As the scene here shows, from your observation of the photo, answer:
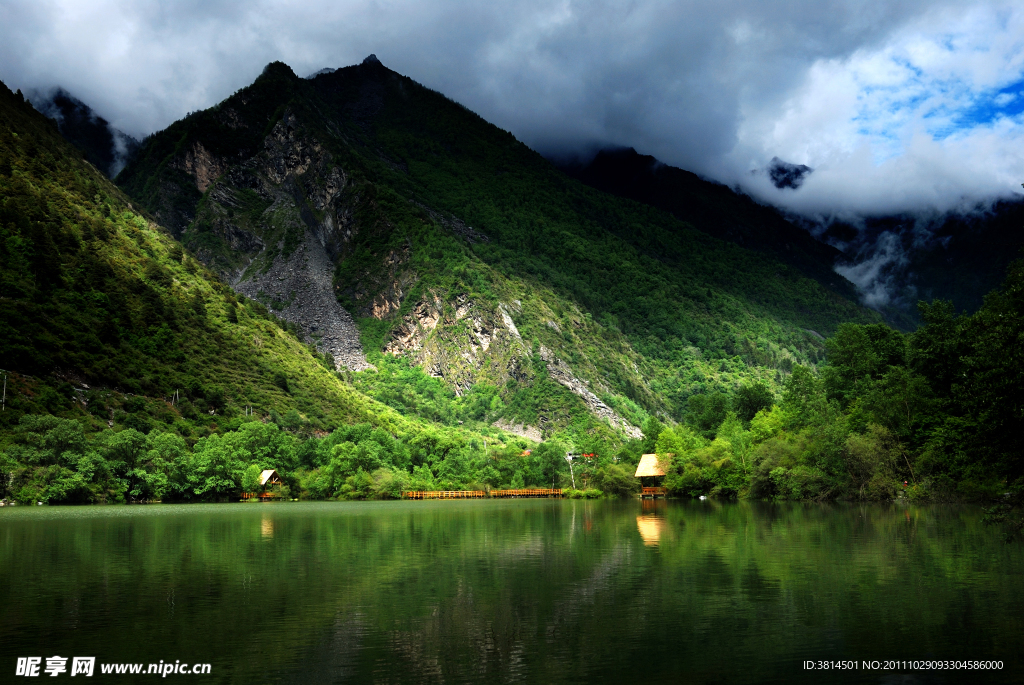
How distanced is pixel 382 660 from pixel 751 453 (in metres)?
76.4

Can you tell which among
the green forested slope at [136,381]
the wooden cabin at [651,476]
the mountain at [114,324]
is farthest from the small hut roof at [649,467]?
the mountain at [114,324]

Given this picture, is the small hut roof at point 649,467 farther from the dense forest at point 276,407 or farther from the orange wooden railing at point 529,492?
the orange wooden railing at point 529,492

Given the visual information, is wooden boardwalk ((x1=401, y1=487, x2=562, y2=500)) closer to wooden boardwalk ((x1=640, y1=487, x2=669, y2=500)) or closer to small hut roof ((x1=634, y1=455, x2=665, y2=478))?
wooden boardwalk ((x1=640, y1=487, x2=669, y2=500))

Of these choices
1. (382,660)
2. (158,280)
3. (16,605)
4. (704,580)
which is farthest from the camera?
(158,280)

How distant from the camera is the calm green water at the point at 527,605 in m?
15.8

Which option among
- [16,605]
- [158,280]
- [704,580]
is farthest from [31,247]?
[704,580]

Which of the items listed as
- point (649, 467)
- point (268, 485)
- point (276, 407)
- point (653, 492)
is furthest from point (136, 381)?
point (653, 492)

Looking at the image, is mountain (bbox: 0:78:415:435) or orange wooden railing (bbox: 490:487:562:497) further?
orange wooden railing (bbox: 490:487:562:497)

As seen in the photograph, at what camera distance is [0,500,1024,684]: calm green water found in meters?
15.8

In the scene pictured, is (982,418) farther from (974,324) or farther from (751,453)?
(751,453)

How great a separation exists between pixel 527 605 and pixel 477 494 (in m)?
110

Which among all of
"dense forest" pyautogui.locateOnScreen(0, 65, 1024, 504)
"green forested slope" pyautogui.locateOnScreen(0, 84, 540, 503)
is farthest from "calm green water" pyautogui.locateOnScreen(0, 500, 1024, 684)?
"green forested slope" pyautogui.locateOnScreen(0, 84, 540, 503)

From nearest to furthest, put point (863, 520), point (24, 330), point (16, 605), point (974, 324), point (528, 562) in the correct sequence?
point (16, 605)
point (528, 562)
point (974, 324)
point (863, 520)
point (24, 330)

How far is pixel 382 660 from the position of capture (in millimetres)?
15969
